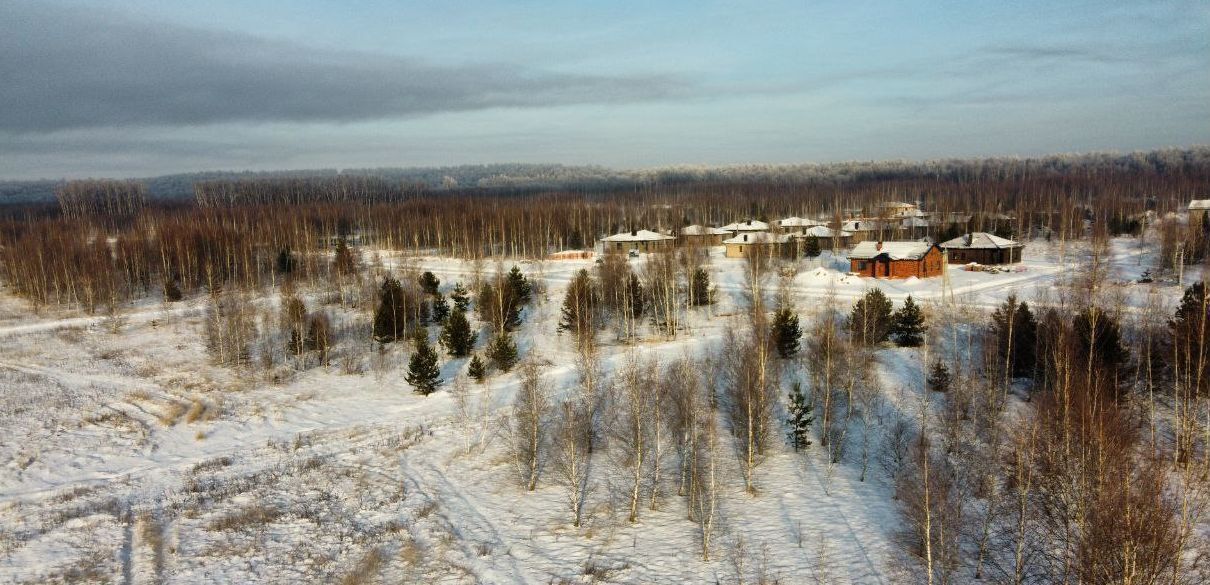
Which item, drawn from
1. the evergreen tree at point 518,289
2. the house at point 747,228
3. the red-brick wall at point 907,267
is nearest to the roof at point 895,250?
the red-brick wall at point 907,267

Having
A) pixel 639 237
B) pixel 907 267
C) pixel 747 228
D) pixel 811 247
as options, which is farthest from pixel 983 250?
pixel 639 237

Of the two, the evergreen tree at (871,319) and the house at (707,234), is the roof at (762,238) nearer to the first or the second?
the house at (707,234)

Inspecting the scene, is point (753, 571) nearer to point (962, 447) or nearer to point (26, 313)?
point (962, 447)

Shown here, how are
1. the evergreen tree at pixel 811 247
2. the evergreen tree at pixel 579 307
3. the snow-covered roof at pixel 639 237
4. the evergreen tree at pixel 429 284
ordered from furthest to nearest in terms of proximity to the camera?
the snow-covered roof at pixel 639 237
the evergreen tree at pixel 811 247
the evergreen tree at pixel 429 284
the evergreen tree at pixel 579 307

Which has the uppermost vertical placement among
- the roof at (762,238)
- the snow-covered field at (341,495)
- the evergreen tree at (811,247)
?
the roof at (762,238)

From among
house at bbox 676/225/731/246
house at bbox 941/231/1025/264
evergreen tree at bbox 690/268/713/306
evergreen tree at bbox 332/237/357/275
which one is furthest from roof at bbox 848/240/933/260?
evergreen tree at bbox 332/237/357/275

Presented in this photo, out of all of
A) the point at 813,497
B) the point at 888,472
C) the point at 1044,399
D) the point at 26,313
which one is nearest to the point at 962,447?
the point at 888,472
